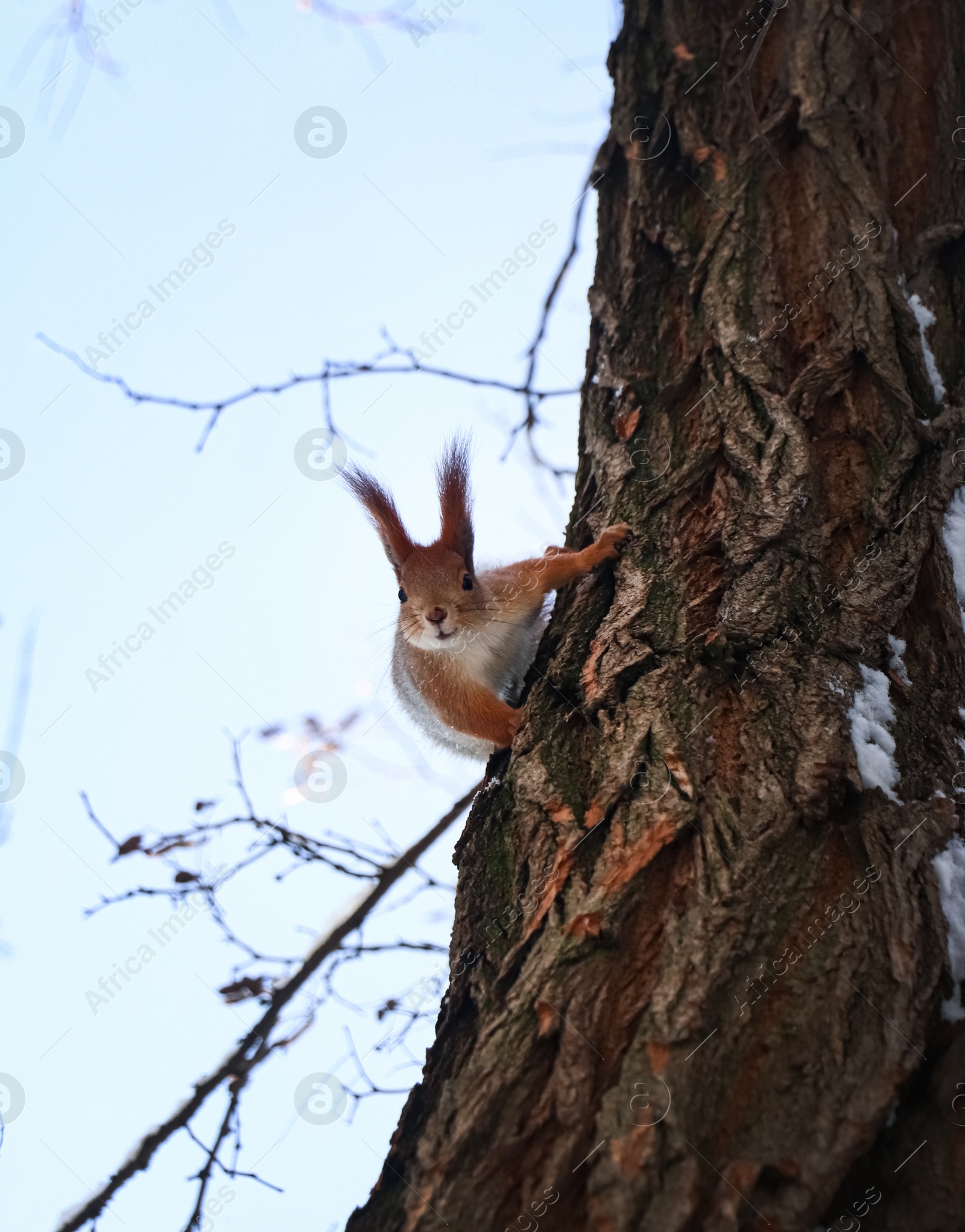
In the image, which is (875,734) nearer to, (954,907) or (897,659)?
(897,659)

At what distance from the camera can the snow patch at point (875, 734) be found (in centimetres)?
149

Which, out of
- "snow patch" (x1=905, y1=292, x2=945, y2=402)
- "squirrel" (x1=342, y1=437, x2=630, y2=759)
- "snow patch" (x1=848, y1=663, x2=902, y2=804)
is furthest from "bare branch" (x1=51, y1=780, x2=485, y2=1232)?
"snow patch" (x1=905, y1=292, x2=945, y2=402)

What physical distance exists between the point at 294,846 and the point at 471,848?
1.29 m

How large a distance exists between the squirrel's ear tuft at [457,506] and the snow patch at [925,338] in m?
1.53

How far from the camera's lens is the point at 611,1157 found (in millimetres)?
1137

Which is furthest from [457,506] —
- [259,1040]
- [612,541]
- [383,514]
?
[259,1040]

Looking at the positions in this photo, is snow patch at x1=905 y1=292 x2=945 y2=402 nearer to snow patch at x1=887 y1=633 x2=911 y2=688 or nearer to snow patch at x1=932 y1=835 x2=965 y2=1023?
snow patch at x1=887 y1=633 x2=911 y2=688

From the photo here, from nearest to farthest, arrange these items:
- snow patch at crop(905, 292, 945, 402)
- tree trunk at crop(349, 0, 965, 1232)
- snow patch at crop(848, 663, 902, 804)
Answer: tree trunk at crop(349, 0, 965, 1232) → snow patch at crop(848, 663, 902, 804) → snow patch at crop(905, 292, 945, 402)

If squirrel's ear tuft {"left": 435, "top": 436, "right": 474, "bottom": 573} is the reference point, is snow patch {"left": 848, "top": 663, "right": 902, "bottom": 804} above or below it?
below

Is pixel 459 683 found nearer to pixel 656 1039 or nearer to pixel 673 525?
pixel 673 525

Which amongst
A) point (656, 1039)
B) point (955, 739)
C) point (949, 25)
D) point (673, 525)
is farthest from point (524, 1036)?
point (949, 25)

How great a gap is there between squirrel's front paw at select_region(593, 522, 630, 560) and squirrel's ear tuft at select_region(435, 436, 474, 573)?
1.12 meters

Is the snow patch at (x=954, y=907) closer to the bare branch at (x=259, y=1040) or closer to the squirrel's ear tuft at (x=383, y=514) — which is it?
the bare branch at (x=259, y=1040)

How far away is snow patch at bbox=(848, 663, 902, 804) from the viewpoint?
4.88ft
